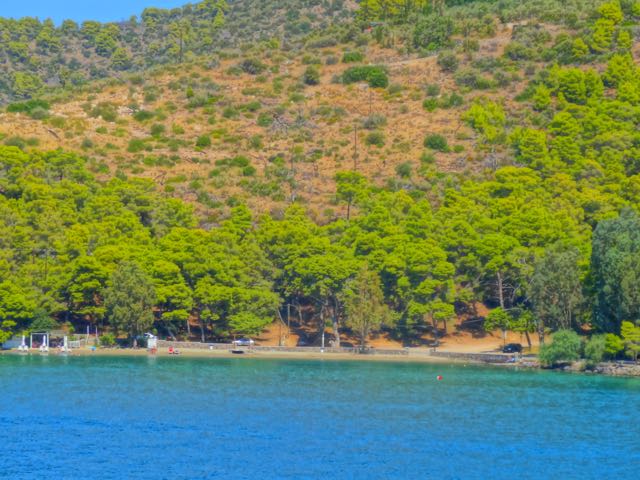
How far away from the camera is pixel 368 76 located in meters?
165

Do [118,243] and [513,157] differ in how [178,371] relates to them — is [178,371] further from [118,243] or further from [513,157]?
[513,157]

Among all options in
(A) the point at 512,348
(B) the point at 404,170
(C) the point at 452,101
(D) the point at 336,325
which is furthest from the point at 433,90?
(A) the point at 512,348

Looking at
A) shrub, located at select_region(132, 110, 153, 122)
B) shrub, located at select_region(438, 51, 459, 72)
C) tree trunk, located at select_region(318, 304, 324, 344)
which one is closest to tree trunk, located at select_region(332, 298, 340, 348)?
tree trunk, located at select_region(318, 304, 324, 344)

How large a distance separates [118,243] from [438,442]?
61479 mm

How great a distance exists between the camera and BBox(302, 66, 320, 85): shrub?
167 meters

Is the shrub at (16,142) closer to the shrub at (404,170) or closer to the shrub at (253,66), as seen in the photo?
the shrub at (253,66)

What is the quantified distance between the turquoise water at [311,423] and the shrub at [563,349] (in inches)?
124

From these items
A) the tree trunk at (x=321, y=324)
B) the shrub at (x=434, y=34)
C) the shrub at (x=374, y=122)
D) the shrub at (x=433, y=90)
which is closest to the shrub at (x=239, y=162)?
the shrub at (x=374, y=122)

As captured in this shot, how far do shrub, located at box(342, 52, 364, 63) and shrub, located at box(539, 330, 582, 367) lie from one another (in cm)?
9319

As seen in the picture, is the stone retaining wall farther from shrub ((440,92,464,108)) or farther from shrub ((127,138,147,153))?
shrub ((127,138,147,153))

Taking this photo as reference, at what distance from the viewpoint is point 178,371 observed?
269 ft

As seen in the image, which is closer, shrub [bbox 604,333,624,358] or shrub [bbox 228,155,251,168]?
shrub [bbox 604,333,624,358]

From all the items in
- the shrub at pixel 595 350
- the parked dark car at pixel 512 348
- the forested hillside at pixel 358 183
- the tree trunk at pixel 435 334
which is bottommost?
the shrub at pixel 595 350

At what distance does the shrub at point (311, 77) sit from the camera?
547 ft
